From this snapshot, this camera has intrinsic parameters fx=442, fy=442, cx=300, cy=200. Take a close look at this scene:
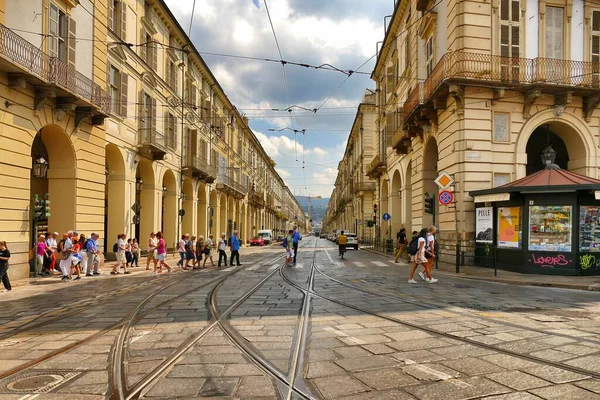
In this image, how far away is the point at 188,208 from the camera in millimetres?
A: 33531

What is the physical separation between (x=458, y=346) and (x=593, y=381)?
63.6 inches

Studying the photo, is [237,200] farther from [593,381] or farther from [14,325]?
[593,381]

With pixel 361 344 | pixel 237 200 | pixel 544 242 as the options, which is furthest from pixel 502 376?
pixel 237 200

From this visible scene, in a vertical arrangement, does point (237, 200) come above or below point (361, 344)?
above

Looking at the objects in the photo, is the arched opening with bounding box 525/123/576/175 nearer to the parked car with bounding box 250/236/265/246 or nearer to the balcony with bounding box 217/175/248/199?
the balcony with bounding box 217/175/248/199

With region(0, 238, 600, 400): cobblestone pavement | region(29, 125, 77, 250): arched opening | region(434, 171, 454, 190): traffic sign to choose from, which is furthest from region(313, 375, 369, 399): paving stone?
region(29, 125, 77, 250): arched opening

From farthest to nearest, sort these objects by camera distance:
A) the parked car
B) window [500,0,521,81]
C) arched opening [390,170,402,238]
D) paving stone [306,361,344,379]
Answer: the parked car < arched opening [390,170,402,238] < window [500,0,521,81] < paving stone [306,361,344,379]

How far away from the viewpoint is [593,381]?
174 inches

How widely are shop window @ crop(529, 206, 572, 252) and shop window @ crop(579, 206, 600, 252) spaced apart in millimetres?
407

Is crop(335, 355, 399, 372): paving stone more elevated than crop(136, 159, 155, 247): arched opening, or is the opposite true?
crop(136, 159, 155, 247): arched opening

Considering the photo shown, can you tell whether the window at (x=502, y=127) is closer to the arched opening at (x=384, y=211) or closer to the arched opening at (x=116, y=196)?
the arched opening at (x=384, y=211)

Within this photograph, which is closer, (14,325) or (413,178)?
(14,325)

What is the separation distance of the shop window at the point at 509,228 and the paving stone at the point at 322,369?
Result: 1299cm

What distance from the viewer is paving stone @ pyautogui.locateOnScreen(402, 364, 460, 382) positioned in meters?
4.55
